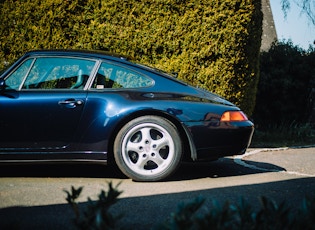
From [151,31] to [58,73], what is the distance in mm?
3124

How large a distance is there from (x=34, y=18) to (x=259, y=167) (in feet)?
14.9

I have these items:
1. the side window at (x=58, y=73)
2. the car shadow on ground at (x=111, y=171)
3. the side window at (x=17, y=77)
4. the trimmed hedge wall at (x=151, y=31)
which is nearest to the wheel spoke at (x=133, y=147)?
the car shadow on ground at (x=111, y=171)

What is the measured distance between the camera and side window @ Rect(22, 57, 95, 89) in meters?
4.36

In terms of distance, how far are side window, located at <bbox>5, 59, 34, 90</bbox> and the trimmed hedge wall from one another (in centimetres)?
285

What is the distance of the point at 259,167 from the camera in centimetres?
543

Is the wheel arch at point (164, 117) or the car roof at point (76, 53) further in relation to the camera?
the car roof at point (76, 53)

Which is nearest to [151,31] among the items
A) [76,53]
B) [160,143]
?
[76,53]

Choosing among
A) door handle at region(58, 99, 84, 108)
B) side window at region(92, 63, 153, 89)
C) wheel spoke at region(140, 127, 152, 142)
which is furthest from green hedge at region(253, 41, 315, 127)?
door handle at region(58, 99, 84, 108)

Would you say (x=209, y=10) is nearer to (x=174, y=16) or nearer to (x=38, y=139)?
(x=174, y=16)

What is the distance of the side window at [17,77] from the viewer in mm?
4336

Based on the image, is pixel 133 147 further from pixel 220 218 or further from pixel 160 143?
pixel 220 218

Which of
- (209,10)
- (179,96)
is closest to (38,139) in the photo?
(179,96)

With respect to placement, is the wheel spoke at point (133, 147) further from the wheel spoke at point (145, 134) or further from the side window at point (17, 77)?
the side window at point (17, 77)

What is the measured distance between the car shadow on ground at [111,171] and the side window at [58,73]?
104 centimetres
